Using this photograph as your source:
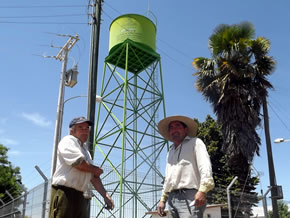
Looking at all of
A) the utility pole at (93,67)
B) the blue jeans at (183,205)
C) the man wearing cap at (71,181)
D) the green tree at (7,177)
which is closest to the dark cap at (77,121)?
the man wearing cap at (71,181)

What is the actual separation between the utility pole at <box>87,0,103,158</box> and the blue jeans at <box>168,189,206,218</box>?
3645 millimetres

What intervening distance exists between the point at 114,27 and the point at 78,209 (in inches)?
582

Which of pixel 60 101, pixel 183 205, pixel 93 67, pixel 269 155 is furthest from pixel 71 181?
pixel 269 155

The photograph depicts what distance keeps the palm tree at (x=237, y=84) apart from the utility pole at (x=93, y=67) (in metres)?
6.12

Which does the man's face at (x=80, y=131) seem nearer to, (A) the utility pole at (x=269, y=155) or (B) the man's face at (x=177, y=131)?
(B) the man's face at (x=177, y=131)

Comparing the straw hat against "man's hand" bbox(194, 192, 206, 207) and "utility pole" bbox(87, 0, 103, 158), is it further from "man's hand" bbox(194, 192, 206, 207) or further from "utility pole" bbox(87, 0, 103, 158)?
"utility pole" bbox(87, 0, 103, 158)

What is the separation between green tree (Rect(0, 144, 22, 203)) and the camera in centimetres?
2488

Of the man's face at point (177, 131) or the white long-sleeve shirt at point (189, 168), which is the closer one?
the white long-sleeve shirt at point (189, 168)

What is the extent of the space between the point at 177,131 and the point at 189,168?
1.61ft

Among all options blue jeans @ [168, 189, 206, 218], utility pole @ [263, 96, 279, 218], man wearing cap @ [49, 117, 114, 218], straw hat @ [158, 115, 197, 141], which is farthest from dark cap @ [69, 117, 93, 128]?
utility pole @ [263, 96, 279, 218]

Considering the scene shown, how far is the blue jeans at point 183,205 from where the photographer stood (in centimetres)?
306

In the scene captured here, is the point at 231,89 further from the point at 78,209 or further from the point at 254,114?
the point at 78,209

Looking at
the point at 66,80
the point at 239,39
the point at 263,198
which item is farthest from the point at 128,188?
the point at 239,39

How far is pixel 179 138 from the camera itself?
3.59 meters
